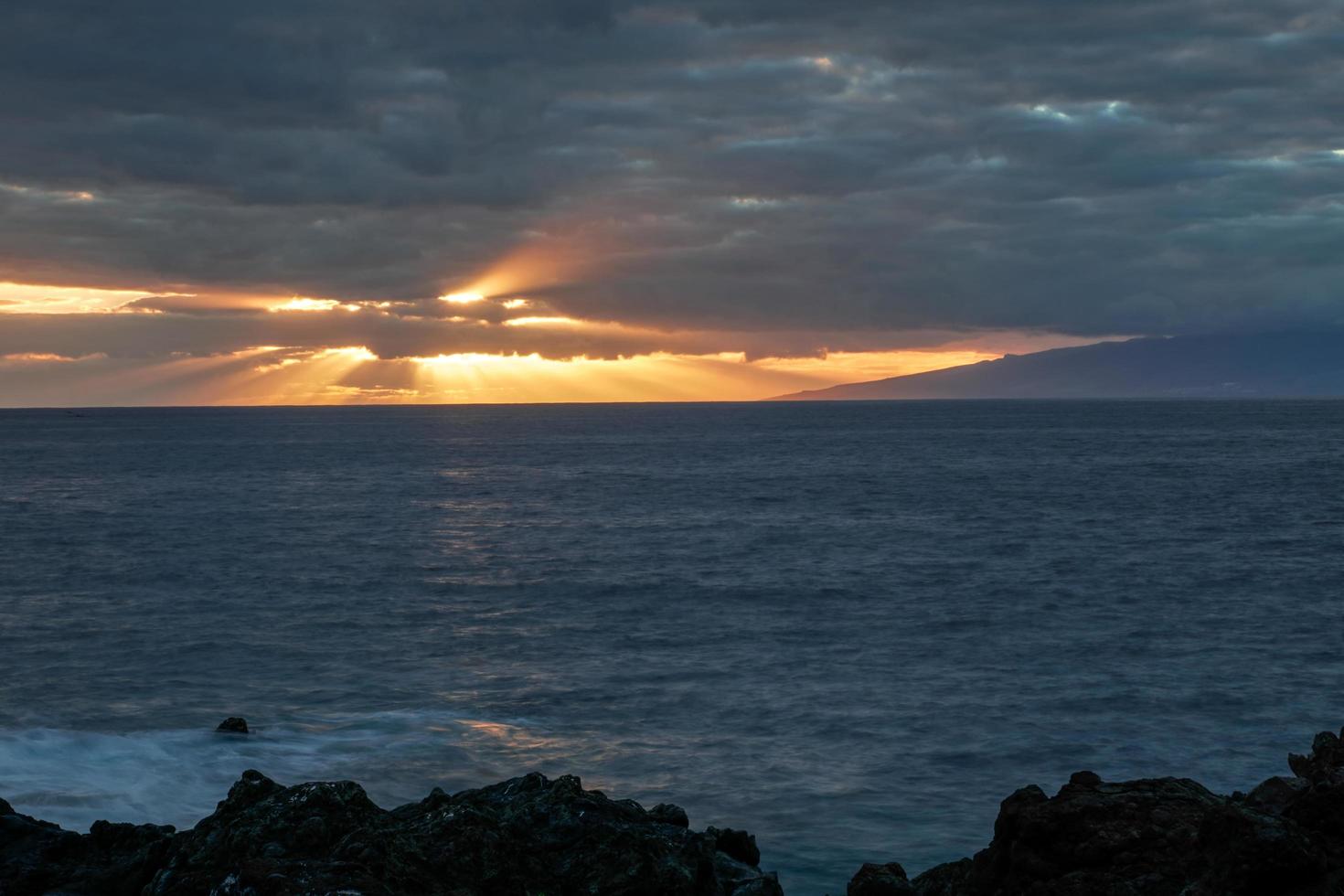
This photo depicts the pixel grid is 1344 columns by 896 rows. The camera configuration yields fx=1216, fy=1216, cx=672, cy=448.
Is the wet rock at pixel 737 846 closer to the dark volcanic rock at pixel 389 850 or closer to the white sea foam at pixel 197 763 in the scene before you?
the dark volcanic rock at pixel 389 850

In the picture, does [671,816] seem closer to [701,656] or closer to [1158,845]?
[1158,845]

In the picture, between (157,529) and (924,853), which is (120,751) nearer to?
(924,853)

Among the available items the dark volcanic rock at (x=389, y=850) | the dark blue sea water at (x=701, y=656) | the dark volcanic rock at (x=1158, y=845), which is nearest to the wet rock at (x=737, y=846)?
the dark volcanic rock at (x=389, y=850)

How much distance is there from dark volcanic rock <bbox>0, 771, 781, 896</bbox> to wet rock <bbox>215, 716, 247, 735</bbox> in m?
13.4

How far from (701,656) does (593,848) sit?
25.5 m

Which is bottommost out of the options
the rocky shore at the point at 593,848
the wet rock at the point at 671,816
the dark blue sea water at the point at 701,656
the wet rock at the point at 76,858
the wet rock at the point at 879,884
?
the dark blue sea water at the point at 701,656

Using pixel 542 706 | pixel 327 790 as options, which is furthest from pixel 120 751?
pixel 327 790

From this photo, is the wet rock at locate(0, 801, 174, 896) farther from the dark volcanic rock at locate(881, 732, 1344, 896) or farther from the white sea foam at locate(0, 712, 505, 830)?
the dark volcanic rock at locate(881, 732, 1344, 896)

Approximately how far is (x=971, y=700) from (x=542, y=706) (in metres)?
12.6

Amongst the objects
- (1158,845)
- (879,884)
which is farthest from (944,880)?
(1158,845)

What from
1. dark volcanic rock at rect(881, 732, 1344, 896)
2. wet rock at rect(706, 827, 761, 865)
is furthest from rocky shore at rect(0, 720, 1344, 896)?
wet rock at rect(706, 827, 761, 865)

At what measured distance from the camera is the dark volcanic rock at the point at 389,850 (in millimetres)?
15008

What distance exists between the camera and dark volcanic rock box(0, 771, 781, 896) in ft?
49.2

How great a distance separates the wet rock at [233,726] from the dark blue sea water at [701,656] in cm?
66
